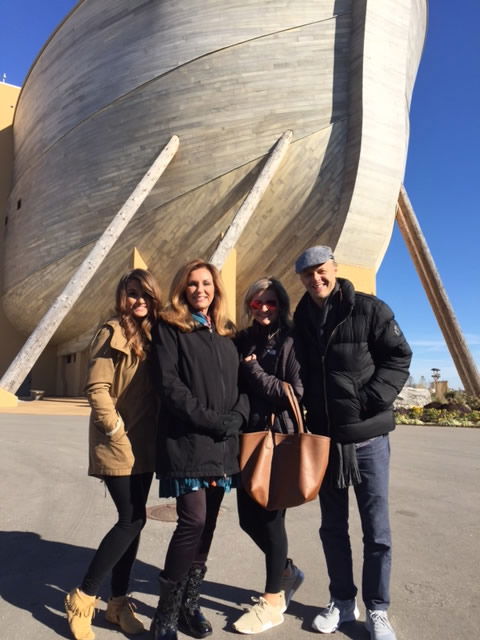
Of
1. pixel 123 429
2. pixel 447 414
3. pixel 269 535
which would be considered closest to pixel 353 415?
pixel 269 535

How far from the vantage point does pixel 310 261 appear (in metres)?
2.32

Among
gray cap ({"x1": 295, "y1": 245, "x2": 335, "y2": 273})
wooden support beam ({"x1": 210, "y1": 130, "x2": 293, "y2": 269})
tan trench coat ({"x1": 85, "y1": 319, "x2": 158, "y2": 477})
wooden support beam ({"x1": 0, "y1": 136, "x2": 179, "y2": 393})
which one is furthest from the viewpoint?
wooden support beam ({"x1": 210, "y1": 130, "x2": 293, "y2": 269})

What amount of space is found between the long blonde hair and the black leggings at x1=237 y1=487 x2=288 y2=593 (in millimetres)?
746

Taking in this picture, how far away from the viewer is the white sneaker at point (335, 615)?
214 centimetres

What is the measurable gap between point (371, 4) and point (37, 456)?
12783 millimetres

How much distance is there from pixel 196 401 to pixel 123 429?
39 cm

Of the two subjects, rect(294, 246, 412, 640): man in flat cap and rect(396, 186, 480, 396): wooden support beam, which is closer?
rect(294, 246, 412, 640): man in flat cap

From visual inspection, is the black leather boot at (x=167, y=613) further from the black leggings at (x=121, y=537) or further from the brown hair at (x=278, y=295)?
the brown hair at (x=278, y=295)

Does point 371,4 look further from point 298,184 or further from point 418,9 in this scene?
point 298,184

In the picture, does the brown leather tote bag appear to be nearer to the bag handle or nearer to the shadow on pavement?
the bag handle

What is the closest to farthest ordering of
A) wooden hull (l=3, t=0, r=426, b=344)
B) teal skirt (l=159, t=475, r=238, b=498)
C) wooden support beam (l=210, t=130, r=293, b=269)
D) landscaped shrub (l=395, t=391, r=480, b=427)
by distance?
teal skirt (l=159, t=475, r=238, b=498) < landscaped shrub (l=395, t=391, r=480, b=427) < wooden support beam (l=210, t=130, r=293, b=269) < wooden hull (l=3, t=0, r=426, b=344)

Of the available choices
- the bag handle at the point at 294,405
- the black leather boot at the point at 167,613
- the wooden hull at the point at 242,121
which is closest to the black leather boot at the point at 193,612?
the black leather boot at the point at 167,613

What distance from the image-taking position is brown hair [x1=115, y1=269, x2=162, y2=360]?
229 cm

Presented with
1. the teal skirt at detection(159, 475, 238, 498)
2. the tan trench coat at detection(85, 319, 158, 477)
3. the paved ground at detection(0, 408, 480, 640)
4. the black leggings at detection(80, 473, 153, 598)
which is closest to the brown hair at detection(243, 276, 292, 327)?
the tan trench coat at detection(85, 319, 158, 477)
